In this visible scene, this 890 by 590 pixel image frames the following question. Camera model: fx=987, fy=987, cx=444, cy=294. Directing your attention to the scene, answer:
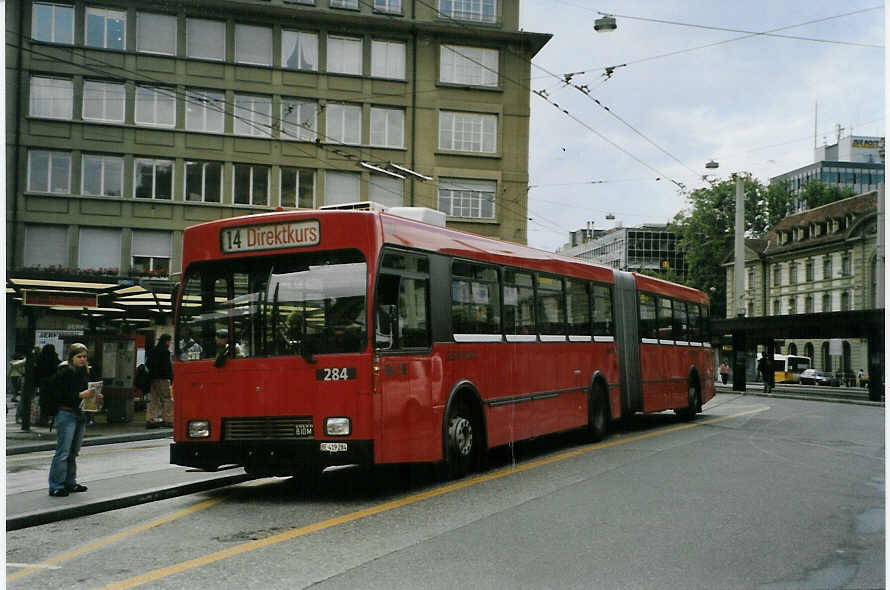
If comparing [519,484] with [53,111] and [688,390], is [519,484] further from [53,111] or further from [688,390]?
[53,111]

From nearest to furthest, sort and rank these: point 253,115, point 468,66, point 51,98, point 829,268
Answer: point 829,268
point 51,98
point 253,115
point 468,66

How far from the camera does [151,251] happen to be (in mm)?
38969

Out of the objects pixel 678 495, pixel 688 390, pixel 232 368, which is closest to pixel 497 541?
pixel 678 495

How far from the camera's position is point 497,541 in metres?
7.53

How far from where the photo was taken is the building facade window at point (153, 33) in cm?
3862

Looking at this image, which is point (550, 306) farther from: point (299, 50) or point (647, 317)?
point (299, 50)

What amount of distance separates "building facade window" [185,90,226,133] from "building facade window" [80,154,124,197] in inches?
125

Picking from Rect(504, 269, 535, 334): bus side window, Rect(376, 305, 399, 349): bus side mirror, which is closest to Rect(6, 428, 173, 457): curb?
Rect(504, 269, 535, 334): bus side window

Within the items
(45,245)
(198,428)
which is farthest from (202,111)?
(198,428)

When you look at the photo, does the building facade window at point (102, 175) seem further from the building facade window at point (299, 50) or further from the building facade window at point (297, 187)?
the building facade window at point (299, 50)

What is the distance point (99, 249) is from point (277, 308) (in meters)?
30.6

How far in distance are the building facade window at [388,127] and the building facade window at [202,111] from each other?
6204 millimetres

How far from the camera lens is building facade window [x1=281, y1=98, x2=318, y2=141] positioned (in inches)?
1590

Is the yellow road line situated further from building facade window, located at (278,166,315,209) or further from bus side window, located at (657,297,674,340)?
building facade window, located at (278,166,315,209)
